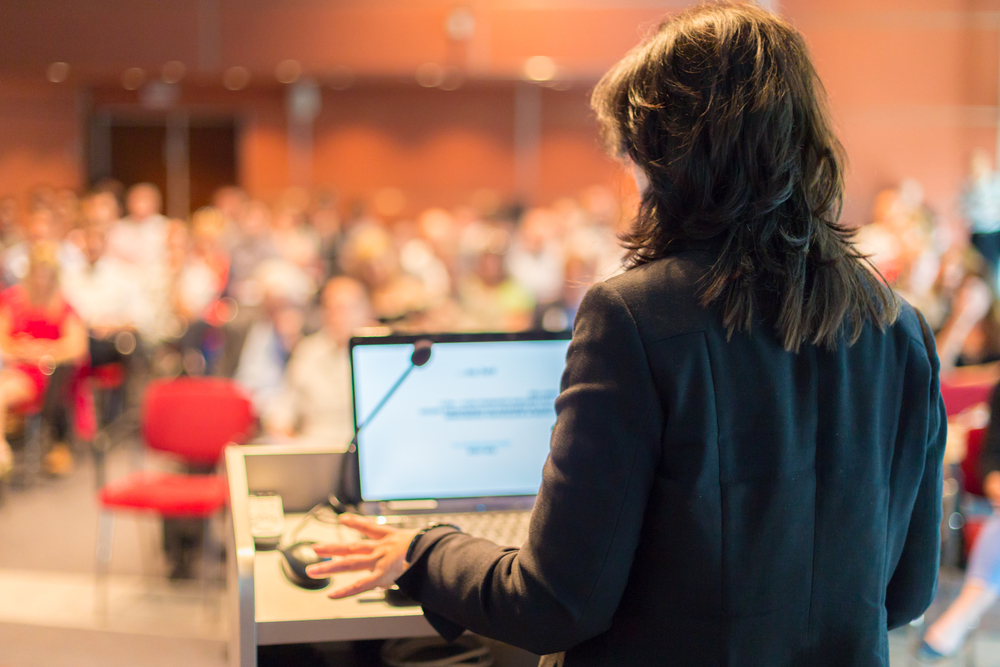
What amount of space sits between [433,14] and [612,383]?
7.67 m

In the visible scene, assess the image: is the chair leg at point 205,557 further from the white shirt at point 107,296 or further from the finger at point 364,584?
the finger at point 364,584

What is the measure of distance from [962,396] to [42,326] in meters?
4.86

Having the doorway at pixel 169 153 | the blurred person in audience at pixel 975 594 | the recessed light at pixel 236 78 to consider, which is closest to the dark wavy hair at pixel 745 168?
the blurred person in audience at pixel 975 594

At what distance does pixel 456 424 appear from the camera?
1584mm

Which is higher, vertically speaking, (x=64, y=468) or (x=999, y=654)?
(x=64, y=468)

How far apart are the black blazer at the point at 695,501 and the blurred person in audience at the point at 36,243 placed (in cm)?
515

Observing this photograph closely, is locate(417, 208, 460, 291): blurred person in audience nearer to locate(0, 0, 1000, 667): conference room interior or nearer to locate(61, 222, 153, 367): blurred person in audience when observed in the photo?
locate(0, 0, 1000, 667): conference room interior

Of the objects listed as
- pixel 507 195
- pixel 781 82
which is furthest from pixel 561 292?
pixel 507 195

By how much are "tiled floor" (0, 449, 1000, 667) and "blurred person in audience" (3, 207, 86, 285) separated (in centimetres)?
164

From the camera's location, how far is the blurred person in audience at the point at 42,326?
194 inches

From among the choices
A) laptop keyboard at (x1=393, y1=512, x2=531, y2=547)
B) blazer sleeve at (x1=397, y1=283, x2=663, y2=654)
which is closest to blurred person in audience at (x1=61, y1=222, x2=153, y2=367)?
laptop keyboard at (x1=393, y1=512, x2=531, y2=547)

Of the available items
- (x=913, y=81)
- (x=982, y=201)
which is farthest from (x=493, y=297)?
(x=982, y=201)

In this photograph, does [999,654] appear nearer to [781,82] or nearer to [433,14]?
[781,82]

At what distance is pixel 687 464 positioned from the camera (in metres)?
0.86
